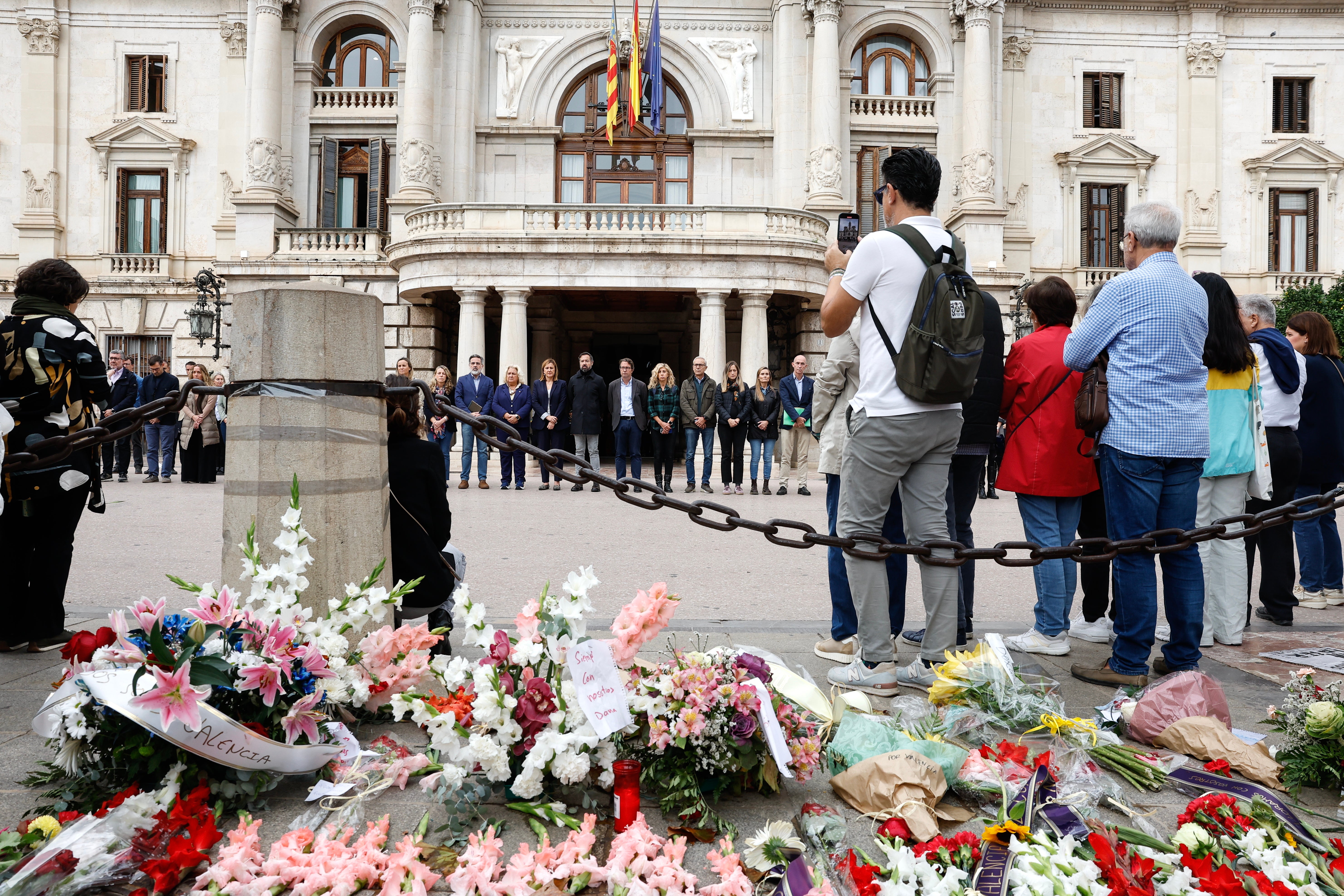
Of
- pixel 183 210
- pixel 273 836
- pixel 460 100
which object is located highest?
pixel 460 100

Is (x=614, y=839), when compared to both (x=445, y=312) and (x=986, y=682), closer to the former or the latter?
(x=986, y=682)

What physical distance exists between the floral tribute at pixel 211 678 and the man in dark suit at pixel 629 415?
11939mm

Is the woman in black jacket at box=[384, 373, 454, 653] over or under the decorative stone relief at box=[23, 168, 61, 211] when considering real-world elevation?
under

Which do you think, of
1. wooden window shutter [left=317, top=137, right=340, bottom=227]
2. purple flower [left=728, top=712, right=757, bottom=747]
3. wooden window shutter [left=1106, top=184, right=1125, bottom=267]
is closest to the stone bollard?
purple flower [left=728, top=712, right=757, bottom=747]

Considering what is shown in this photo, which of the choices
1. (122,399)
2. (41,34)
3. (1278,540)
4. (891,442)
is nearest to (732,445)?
(1278,540)

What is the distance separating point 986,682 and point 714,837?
5.02 feet

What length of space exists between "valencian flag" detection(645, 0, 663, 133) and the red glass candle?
76.7 feet

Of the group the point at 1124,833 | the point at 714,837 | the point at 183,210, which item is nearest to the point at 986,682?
the point at 1124,833

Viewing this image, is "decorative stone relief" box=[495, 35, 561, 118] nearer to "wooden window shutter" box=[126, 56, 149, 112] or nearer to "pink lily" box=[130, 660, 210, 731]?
"wooden window shutter" box=[126, 56, 149, 112]

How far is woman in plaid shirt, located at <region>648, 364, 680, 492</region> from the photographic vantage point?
1514cm

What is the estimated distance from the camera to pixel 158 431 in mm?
15539

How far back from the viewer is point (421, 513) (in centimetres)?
445

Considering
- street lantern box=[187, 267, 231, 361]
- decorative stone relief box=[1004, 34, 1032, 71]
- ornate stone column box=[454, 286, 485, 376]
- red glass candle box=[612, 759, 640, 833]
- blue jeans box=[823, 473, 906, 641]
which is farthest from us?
decorative stone relief box=[1004, 34, 1032, 71]

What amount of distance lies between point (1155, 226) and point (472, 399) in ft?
40.7
